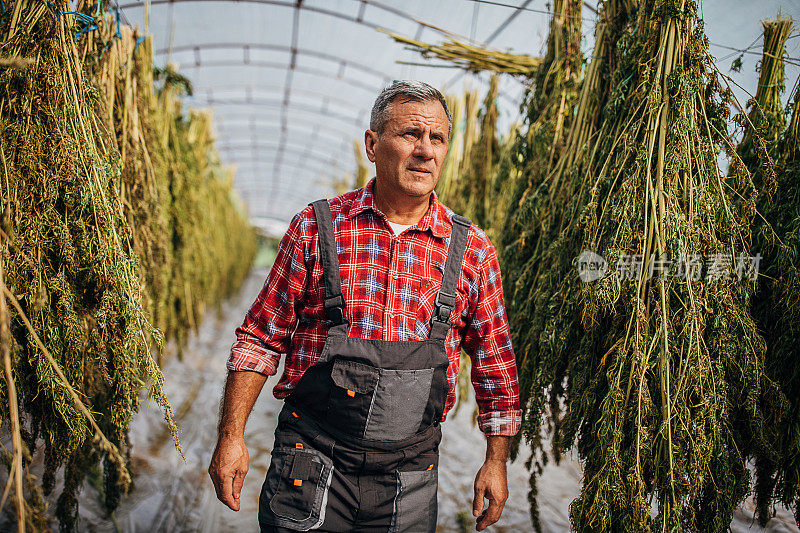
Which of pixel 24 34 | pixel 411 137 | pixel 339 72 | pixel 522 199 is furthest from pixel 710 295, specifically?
pixel 339 72

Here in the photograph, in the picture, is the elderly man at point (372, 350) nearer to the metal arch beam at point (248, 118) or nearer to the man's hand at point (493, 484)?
the man's hand at point (493, 484)

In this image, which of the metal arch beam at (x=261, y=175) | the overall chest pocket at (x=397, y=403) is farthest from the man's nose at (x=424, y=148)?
the metal arch beam at (x=261, y=175)

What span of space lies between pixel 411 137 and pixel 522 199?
0.93 metres

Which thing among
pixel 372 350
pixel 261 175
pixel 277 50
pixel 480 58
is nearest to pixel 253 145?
pixel 261 175

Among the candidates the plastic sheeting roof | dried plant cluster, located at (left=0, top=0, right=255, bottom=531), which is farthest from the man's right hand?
the plastic sheeting roof

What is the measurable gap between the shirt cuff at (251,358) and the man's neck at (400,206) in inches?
22.2

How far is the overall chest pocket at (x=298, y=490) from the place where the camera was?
1361mm

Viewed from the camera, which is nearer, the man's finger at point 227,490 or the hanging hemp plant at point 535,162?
the man's finger at point 227,490

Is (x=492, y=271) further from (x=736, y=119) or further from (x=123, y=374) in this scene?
(x=123, y=374)

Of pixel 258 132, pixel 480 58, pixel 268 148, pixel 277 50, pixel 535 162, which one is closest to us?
pixel 535 162

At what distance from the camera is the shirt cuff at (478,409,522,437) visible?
1.56m

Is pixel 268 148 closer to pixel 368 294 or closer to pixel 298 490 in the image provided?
pixel 368 294

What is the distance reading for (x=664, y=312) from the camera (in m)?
1.51

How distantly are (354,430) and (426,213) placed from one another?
0.70 m
